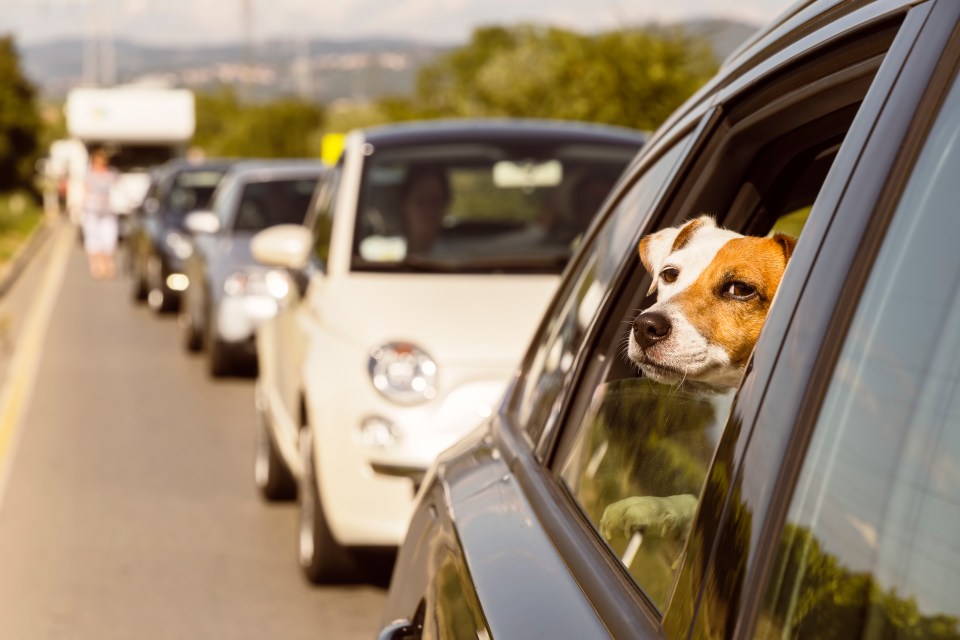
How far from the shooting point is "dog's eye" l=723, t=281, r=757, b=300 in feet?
6.94

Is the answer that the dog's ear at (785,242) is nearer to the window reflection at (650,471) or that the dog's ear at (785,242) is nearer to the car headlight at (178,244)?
the window reflection at (650,471)

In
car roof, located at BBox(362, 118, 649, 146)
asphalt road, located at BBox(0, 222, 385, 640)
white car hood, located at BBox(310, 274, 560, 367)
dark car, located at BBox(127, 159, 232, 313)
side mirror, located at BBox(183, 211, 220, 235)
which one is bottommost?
dark car, located at BBox(127, 159, 232, 313)

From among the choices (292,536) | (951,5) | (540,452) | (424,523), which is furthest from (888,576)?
(292,536)

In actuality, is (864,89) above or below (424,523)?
above

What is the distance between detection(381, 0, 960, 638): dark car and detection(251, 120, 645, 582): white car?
3.47 m

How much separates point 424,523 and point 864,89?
4.42 ft

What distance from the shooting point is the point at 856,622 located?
1420mm

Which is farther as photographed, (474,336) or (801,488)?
(474,336)

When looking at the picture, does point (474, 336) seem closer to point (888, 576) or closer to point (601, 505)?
point (601, 505)

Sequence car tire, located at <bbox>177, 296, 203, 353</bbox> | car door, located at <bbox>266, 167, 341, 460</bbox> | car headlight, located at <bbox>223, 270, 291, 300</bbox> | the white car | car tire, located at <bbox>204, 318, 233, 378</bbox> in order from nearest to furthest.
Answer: the white car
car door, located at <bbox>266, 167, 341, 460</bbox>
car headlight, located at <bbox>223, 270, 291, 300</bbox>
car tire, located at <bbox>204, 318, 233, 378</bbox>
car tire, located at <bbox>177, 296, 203, 353</bbox>

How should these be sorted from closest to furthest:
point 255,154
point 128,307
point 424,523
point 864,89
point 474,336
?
point 864,89 → point 424,523 → point 474,336 → point 128,307 → point 255,154

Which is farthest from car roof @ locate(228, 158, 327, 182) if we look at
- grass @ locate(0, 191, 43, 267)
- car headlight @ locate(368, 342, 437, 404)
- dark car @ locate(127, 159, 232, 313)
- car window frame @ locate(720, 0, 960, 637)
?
grass @ locate(0, 191, 43, 267)

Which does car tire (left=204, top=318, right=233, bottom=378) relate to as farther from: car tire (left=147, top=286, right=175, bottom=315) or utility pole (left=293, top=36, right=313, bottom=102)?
utility pole (left=293, top=36, right=313, bottom=102)

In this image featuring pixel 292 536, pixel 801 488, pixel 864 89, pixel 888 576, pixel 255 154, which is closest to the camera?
pixel 888 576
